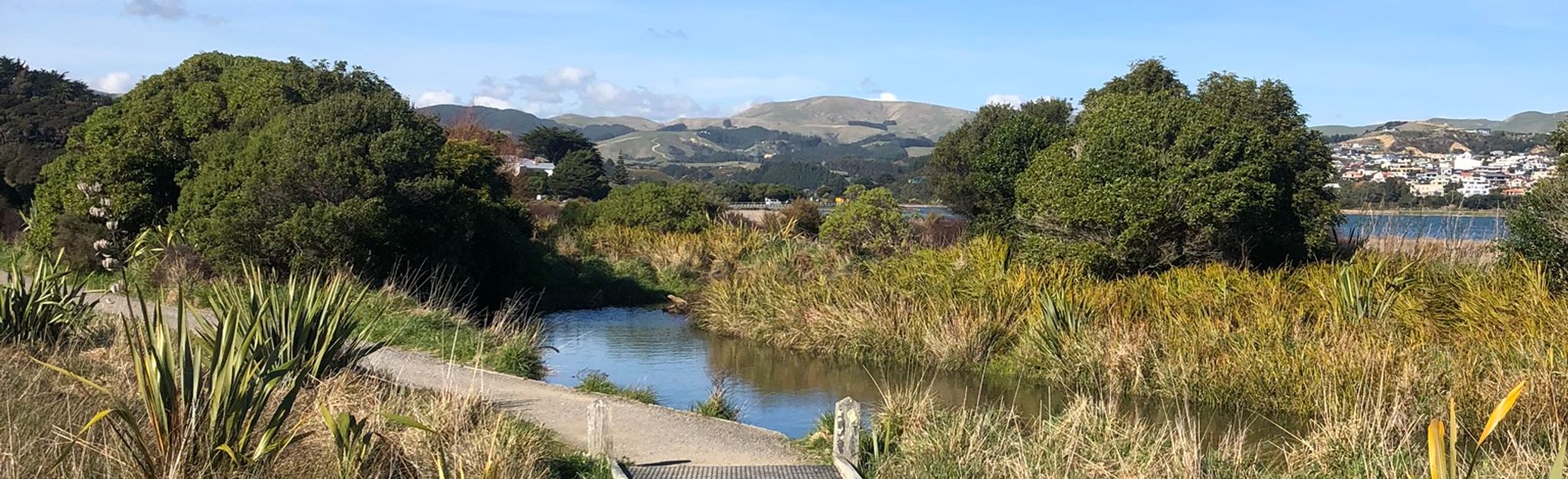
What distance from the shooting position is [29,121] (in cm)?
3553

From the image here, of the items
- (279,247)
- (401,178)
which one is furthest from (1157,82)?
(279,247)

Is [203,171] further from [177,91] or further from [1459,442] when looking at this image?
[1459,442]

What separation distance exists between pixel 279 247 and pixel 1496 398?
14.7 m

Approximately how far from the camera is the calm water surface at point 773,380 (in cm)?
1205

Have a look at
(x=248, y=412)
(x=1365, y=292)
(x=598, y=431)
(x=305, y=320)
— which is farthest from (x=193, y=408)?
(x=1365, y=292)

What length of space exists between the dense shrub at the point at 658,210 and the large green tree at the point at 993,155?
21.9 feet

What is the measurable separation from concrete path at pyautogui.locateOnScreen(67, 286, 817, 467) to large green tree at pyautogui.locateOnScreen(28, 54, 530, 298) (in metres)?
5.95

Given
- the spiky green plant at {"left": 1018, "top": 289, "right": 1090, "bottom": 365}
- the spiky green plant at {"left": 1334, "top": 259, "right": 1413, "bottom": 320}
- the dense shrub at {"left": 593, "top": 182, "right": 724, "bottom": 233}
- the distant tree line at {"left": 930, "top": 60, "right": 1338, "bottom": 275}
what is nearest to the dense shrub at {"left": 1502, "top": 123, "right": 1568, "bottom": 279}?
the spiky green plant at {"left": 1334, "top": 259, "right": 1413, "bottom": 320}

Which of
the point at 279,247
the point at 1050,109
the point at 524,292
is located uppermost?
the point at 1050,109

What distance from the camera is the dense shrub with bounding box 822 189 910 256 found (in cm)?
2352

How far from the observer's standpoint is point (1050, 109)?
2519 centimetres

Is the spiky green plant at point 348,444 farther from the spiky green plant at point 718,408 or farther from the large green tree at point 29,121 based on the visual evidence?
the large green tree at point 29,121

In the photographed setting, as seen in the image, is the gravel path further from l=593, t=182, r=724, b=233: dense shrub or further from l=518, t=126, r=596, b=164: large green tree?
l=518, t=126, r=596, b=164: large green tree

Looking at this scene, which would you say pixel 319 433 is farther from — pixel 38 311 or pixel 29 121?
pixel 29 121
